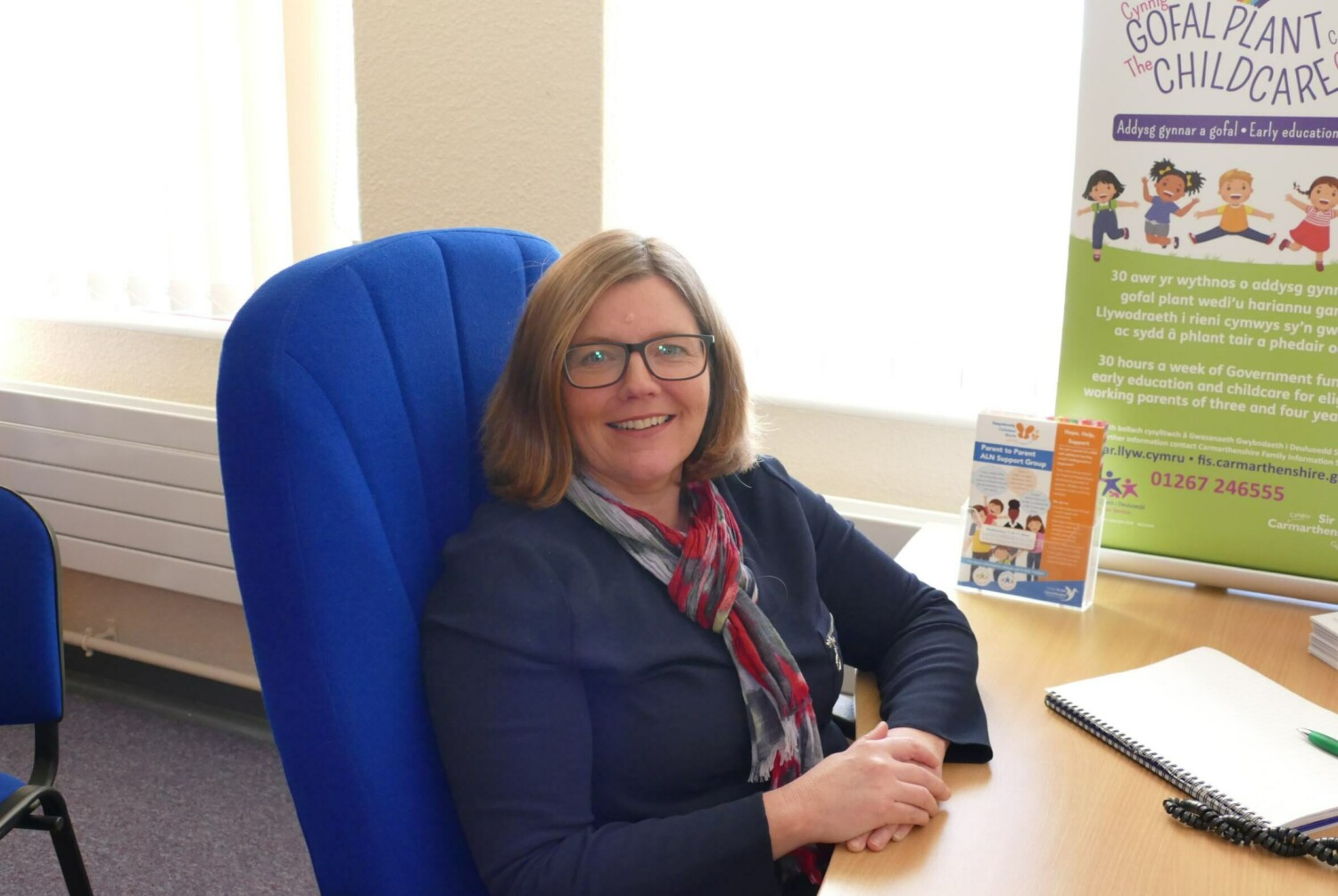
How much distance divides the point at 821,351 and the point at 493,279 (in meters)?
0.89

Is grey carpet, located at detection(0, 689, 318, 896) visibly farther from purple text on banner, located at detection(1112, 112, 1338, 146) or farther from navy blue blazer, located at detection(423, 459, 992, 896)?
purple text on banner, located at detection(1112, 112, 1338, 146)

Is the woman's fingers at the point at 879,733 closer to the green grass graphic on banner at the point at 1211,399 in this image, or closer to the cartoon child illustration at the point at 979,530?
the cartoon child illustration at the point at 979,530

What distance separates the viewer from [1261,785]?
3.45 ft

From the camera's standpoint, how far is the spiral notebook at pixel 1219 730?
1.03 metres

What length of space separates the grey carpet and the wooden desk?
4.79ft

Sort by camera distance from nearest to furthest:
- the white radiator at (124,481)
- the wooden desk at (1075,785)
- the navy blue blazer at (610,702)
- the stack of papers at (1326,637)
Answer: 1. the wooden desk at (1075,785)
2. the navy blue blazer at (610,702)
3. the stack of papers at (1326,637)
4. the white radiator at (124,481)

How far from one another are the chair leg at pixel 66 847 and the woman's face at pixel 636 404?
93 centimetres

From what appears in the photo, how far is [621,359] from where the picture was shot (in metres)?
1.26

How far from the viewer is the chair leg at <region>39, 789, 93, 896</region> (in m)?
1.59

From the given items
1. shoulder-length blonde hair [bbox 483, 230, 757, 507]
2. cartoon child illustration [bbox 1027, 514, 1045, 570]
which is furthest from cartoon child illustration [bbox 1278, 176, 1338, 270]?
shoulder-length blonde hair [bbox 483, 230, 757, 507]

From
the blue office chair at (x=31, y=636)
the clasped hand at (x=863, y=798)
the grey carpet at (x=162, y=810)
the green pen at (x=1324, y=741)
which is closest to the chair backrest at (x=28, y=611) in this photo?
the blue office chair at (x=31, y=636)

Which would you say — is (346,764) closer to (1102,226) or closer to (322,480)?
(322,480)

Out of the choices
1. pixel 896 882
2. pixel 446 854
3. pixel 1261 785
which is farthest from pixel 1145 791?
pixel 446 854

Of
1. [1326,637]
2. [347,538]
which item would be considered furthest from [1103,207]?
[347,538]
